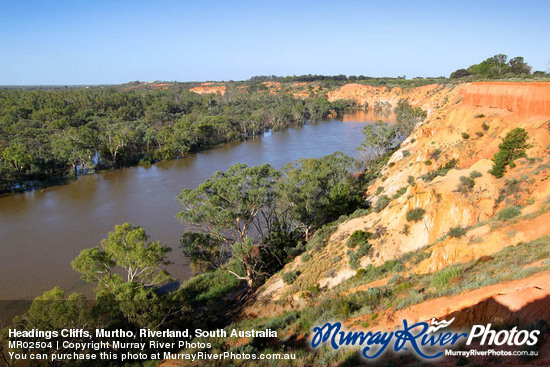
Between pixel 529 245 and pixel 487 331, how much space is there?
5345mm

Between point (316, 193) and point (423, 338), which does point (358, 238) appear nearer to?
point (316, 193)

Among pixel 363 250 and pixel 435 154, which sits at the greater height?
pixel 435 154

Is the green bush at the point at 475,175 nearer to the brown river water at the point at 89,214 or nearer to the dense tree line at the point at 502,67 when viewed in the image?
the brown river water at the point at 89,214

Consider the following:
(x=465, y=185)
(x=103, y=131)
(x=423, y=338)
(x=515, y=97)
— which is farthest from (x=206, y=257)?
(x=103, y=131)

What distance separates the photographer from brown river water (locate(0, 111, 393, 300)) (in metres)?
21.5

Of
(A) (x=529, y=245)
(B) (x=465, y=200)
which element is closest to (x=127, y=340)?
(A) (x=529, y=245)

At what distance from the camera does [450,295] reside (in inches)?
358

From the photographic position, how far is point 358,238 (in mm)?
17594

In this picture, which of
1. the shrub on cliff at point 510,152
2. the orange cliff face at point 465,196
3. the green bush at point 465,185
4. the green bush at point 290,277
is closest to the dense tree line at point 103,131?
the green bush at point 290,277

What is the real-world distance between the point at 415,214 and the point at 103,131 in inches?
2038

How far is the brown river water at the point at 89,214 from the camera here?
21531 millimetres

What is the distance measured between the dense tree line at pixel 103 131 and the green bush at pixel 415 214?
4247 centimetres

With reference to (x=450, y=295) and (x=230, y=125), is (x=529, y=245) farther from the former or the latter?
(x=230, y=125)

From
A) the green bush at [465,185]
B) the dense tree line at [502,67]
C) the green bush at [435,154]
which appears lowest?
the green bush at [465,185]
